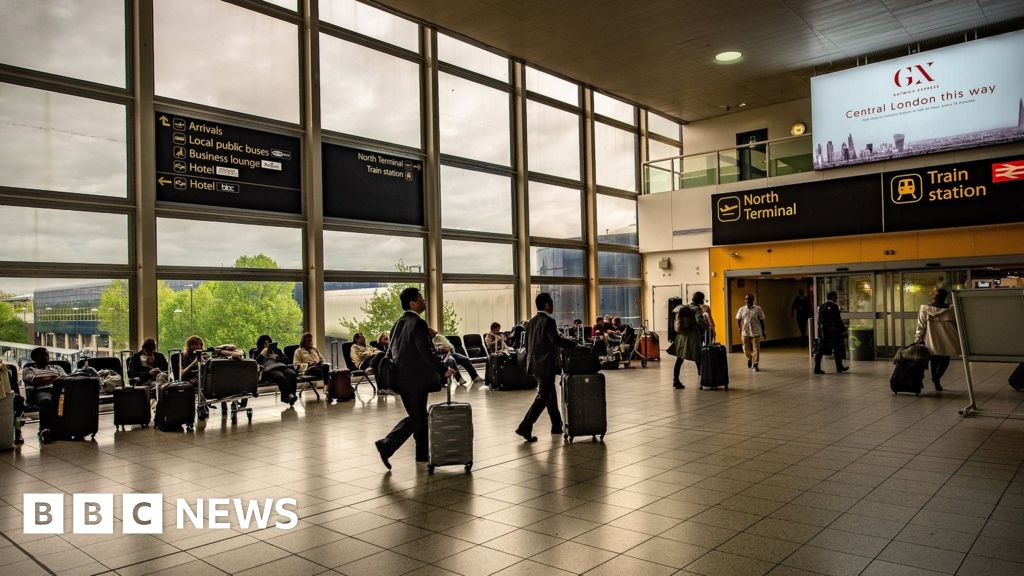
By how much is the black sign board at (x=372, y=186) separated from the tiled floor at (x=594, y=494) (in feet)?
17.1

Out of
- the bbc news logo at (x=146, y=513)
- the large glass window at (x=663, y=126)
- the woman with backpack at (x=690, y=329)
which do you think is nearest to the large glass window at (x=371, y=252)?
the woman with backpack at (x=690, y=329)

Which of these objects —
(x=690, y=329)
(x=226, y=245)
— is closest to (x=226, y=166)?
(x=226, y=245)

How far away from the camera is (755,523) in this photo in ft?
13.4

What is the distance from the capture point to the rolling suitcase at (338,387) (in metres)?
10.3

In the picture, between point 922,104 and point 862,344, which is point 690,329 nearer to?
point 862,344

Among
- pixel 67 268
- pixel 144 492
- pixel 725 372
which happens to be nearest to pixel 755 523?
pixel 144 492

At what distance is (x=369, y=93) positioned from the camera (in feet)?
43.2

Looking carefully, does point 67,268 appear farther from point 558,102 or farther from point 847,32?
point 847,32

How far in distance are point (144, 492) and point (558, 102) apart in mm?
14285

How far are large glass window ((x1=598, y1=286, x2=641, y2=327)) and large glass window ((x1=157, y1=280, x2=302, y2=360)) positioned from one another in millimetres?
9065

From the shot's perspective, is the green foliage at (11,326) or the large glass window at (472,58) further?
the large glass window at (472,58)

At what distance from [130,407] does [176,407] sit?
28.0 inches

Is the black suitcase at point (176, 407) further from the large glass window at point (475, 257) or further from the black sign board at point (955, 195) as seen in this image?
the black sign board at point (955, 195)

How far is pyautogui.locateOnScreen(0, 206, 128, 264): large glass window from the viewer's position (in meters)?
9.11
